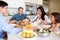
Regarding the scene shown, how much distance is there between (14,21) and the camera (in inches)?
53.4

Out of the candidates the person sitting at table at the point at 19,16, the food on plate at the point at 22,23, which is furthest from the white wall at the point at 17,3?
the food on plate at the point at 22,23

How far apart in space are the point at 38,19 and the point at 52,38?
0.39m

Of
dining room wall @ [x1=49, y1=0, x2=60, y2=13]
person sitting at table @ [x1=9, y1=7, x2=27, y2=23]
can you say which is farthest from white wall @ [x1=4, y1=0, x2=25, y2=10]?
dining room wall @ [x1=49, y1=0, x2=60, y2=13]

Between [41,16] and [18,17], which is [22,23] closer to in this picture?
[18,17]

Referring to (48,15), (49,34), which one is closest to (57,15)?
(48,15)

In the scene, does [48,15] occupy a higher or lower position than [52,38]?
higher

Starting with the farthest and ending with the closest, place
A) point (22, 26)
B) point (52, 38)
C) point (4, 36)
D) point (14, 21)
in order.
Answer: point (14, 21), point (22, 26), point (4, 36), point (52, 38)

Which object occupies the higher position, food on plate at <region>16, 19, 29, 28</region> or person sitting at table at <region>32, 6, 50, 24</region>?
person sitting at table at <region>32, 6, 50, 24</region>

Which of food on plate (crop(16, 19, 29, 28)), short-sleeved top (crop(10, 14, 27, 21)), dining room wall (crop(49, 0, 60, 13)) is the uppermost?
dining room wall (crop(49, 0, 60, 13))

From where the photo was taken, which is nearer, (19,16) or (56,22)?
(56,22)

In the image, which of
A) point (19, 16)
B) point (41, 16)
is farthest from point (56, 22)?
point (19, 16)

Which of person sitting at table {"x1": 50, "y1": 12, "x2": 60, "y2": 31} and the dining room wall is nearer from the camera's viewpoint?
person sitting at table {"x1": 50, "y1": 12, "x2": 60, "y2": 31}

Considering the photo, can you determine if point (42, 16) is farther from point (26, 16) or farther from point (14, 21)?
point (14, 21)

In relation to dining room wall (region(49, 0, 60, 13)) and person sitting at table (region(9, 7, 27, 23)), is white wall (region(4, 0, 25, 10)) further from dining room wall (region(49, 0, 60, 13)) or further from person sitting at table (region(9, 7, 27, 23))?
dining room wall (region(49, 0, 60, 13))
